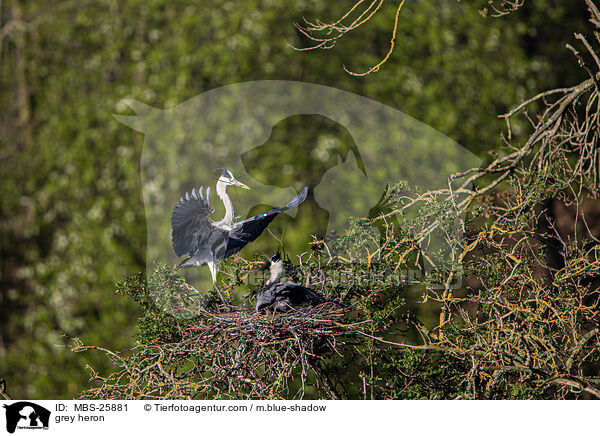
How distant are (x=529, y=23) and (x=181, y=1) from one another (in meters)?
1.33

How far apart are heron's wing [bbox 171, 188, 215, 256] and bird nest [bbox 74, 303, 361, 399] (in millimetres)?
207

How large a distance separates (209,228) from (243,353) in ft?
1.13

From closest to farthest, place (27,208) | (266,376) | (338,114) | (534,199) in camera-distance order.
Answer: (266,376) → (534,199) → (338,114) → (27,208)

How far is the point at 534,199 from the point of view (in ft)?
5.68

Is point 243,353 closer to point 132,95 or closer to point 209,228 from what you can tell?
point 209,228

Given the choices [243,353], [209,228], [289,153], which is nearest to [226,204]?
[209,228]

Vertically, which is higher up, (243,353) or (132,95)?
(132,95)

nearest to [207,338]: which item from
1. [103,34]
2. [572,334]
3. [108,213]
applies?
[108,213]

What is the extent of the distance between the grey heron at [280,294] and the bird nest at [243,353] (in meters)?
0.02

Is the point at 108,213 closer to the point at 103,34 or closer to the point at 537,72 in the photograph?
the point at 103,34

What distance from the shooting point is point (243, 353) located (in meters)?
1.55

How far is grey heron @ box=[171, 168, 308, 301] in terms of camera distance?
5.31 ft
